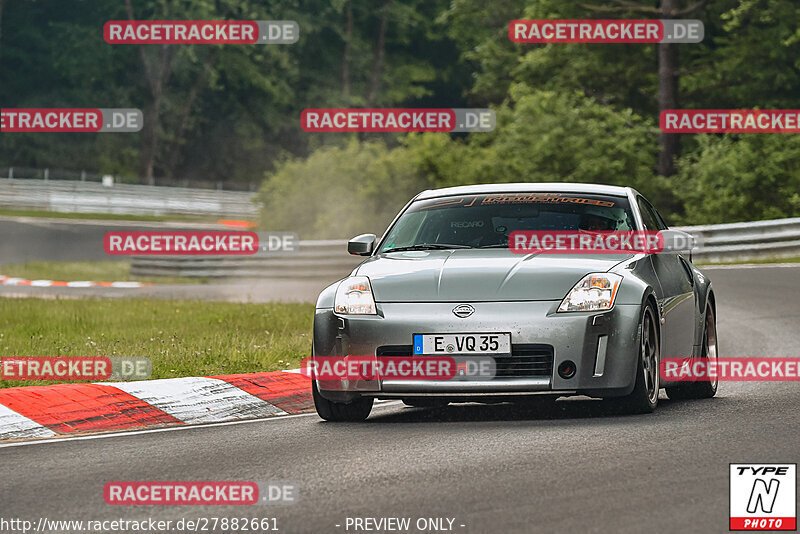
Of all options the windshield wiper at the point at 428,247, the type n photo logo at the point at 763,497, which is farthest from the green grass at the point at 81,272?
the type n photo logo at the point at 763,497

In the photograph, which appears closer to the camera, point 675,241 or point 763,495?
point 763,495

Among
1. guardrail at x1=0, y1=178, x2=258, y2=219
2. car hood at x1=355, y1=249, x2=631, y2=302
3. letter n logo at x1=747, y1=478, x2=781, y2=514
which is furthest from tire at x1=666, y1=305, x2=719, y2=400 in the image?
guardrail at x1=0, y1=178, x2=258, y2=219

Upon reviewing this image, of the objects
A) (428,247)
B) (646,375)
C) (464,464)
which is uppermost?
(428,247)

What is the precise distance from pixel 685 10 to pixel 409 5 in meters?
42.7

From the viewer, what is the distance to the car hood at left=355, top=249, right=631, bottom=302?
340 inches

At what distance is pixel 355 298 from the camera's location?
891cm

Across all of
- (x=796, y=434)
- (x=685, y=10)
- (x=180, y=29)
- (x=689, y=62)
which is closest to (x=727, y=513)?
(x=796, y=434)

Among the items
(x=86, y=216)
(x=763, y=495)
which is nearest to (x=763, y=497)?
(x=763, y=495)

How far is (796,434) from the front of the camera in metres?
7.75

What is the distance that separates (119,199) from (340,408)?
4550cm

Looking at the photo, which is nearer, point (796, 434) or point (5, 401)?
point (796, 434)

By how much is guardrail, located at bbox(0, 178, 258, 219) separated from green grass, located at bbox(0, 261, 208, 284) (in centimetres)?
1721

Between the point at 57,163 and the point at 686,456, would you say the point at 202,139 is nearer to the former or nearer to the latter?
the point at 57,163

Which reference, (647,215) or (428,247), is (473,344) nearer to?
(428,247)
